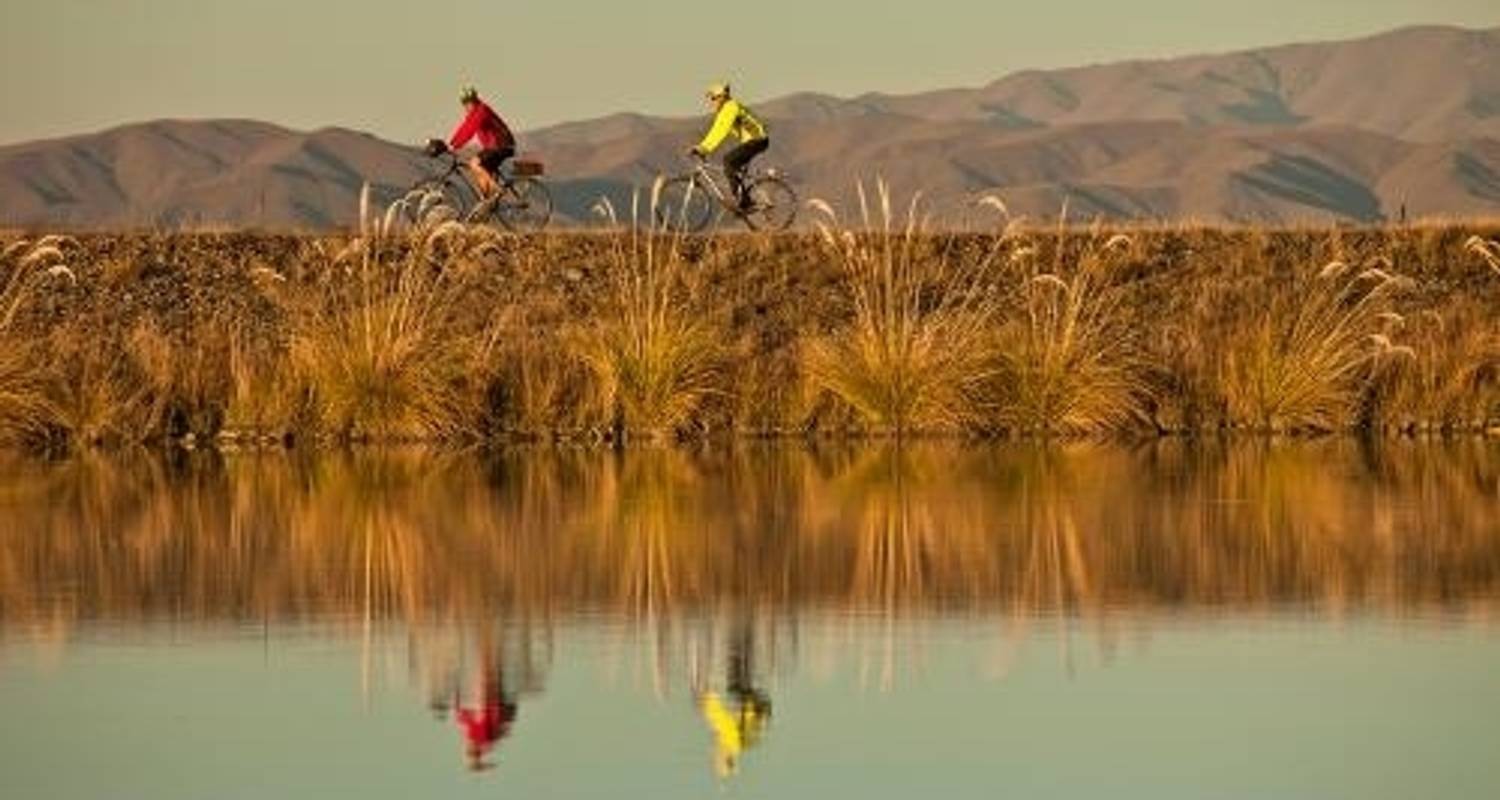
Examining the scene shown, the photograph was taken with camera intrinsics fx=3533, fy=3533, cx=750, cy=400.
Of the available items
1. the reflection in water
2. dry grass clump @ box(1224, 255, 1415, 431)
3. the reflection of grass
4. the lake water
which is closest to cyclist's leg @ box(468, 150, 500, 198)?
the reflection of grass

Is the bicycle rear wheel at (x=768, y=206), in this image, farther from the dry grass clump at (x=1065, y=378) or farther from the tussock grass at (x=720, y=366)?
the dry grass clump at (x=1065, y=378)

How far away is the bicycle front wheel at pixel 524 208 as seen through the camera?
114ft

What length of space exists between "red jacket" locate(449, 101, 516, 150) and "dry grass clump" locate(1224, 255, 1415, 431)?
815 centimetres

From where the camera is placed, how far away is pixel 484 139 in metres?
34.1

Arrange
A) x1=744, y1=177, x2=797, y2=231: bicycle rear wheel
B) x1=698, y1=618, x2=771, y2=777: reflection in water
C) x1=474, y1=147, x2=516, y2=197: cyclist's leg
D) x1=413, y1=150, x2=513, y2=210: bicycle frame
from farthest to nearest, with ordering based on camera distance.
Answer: x1=413, y1=150, x2=513, y2=210: bicycle frame < x1=744, y1=177, x2=797, y2=231: bicycle rear wheel < x1=474, y1=147, x2=516, y2=197: cyclist's leg < x1=698, y1=618, x2=771, y2=777: reflection in water

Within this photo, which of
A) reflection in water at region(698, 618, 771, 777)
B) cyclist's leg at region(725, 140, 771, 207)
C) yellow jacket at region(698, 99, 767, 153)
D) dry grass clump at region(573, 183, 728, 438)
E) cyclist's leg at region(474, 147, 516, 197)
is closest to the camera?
reflection in water at region(698, 618, 771, 777)

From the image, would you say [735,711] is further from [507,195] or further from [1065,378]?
[507,195]

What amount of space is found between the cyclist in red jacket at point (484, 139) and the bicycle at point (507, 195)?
0.40ft

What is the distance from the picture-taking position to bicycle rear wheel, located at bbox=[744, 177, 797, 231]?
3434 cm

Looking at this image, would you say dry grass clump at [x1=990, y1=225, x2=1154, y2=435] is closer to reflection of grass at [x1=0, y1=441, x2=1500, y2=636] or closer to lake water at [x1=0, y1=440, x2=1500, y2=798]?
reflection of grass at [x1=0, y1=441, x2=1500, y2=636]

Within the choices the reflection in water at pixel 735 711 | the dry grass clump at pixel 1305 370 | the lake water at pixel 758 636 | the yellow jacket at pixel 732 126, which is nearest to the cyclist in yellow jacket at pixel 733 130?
the yellow jacket at pixel 732 126

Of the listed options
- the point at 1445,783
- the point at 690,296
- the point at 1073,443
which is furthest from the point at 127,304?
the point at 1445,783

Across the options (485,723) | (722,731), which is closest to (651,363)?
(485,723)

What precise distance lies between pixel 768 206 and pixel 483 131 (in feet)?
9.33
